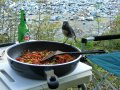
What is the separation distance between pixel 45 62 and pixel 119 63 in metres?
0.79

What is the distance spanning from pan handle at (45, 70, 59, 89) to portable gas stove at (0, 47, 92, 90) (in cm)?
11

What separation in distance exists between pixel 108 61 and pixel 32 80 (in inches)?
33.4

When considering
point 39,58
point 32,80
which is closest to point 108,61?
point 39,58

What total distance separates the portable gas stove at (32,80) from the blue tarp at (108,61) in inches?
16.3

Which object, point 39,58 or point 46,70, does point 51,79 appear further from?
point 39,58

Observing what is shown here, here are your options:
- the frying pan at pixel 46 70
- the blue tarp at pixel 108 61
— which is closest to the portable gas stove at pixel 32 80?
→ the frying pan at pixel 46 70

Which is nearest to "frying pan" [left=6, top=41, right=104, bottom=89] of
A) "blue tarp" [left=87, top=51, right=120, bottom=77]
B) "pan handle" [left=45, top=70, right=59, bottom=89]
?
"pan handle" [left=45, top=70, right=59, bottom=89]

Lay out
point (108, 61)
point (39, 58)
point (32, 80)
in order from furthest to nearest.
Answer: point (108, 61) < point (39, 58) < point (32, 80)

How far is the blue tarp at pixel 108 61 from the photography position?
214 cm

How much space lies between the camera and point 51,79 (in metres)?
1.43

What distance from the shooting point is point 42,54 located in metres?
1.82

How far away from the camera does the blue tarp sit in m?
2.14

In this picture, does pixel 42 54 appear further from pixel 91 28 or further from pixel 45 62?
pixel 91 28

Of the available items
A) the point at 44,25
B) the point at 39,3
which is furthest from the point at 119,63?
the point at 39,3
